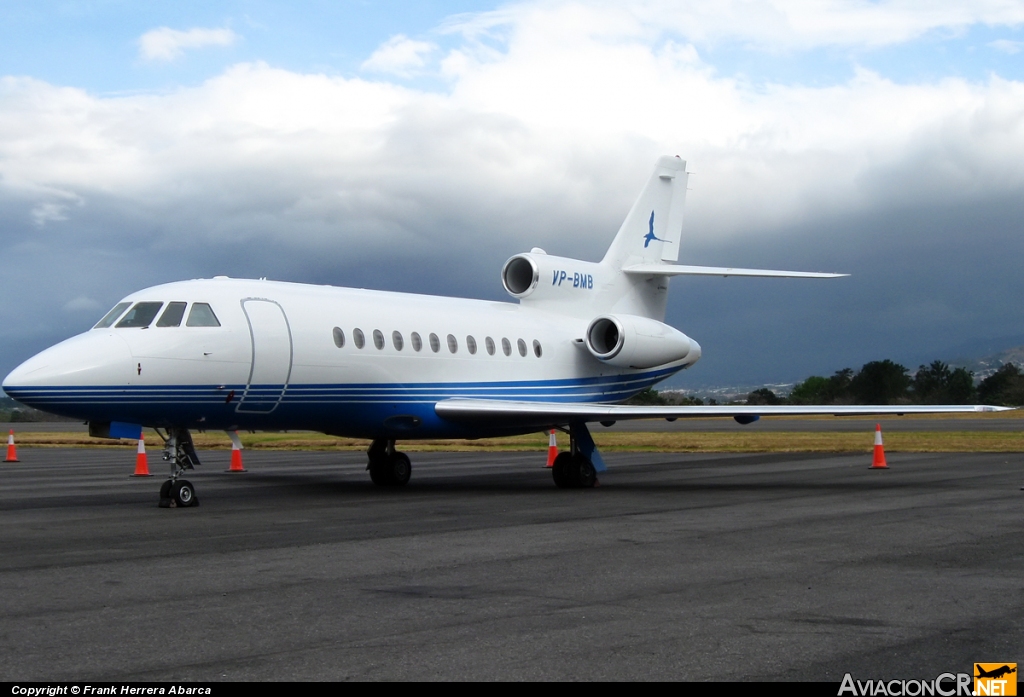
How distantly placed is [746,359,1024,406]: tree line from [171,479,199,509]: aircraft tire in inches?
2317

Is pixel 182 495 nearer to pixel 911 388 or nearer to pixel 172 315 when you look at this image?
pixel 172 315

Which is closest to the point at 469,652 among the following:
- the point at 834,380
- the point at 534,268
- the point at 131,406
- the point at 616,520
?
the point at 616,520

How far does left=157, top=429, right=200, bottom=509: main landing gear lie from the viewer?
15.3 metres

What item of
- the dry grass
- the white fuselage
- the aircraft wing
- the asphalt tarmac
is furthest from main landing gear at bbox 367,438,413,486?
the dry grass

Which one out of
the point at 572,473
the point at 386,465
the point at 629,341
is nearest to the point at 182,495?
the point at 386,465

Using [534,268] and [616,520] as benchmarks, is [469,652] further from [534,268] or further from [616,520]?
[534,268]

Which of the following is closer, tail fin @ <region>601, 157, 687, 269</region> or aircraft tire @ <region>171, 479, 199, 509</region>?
aircraft tire @ <region>171, 479, 199, 509</region>

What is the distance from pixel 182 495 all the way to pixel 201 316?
257 cm

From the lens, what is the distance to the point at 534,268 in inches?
904

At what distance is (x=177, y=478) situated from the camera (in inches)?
610

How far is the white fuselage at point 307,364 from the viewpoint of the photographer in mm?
14867

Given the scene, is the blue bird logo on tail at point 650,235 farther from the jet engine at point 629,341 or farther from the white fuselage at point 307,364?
the white fuselage at point 307,364

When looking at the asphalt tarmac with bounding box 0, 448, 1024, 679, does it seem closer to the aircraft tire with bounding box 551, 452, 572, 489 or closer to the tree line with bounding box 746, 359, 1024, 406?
the aircraft tire with bounding box 551, 452, 572, 489

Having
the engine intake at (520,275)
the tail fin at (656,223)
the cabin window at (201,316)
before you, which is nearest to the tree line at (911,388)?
the tail fin at (656,223)
